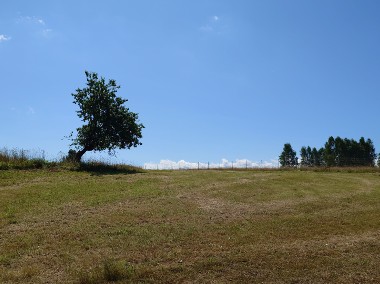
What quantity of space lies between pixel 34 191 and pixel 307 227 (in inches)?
652

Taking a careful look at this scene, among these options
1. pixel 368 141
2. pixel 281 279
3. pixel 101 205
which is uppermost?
pixel 368 141

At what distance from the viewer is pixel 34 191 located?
2478cm

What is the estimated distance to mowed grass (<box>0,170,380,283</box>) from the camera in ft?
40.3

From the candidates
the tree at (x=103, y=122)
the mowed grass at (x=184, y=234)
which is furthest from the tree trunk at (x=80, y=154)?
the mowed grass at (x=184, y=234)

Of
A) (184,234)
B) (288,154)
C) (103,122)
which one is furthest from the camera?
(288,154)

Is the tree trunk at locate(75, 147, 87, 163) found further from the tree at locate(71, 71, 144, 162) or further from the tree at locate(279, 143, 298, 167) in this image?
the tree at locate(279, 143, 298, 167)

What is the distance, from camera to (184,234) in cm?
1633

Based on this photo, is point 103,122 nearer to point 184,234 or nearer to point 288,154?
point 184,234

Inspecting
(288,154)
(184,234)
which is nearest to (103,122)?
(184,234)

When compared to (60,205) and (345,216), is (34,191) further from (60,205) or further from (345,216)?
(345,216)

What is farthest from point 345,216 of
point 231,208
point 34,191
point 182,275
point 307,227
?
point 34,191

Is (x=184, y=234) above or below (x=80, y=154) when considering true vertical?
below

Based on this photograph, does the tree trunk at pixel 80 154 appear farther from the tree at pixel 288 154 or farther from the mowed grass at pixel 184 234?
the tree at pixel 288 154

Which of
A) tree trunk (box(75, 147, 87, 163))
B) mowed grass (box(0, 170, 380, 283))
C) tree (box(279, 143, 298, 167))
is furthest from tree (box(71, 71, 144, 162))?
tree (box(279, 143, 298, 167))
